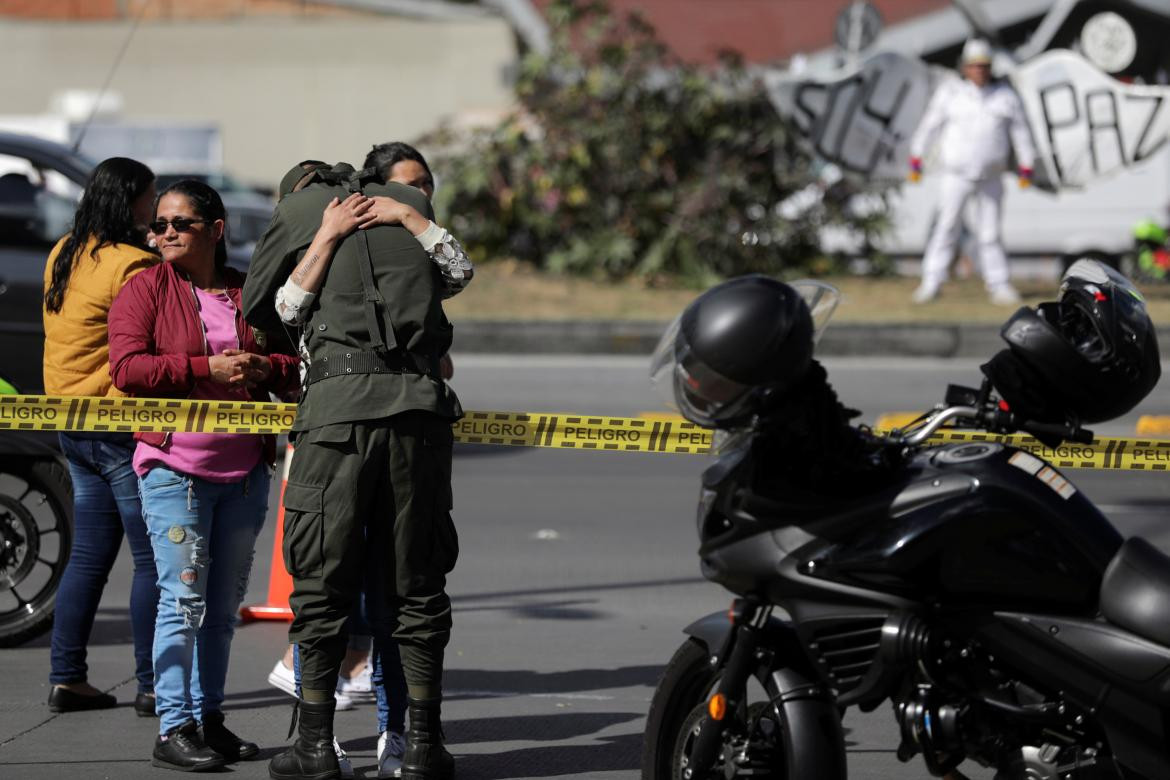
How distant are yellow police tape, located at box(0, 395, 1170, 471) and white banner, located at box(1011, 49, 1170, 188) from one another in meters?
11.4

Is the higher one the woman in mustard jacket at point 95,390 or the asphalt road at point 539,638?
the woman in mustard jacket at point 95,390

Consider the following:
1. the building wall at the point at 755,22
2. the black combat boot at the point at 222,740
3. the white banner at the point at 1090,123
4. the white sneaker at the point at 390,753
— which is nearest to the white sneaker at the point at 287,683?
the black combat boot at the point at 222,740

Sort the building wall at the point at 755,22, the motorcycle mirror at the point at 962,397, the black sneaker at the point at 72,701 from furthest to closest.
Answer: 1. the building wall at the point at 755,22
2. the black sneaker at the point at 72,701
3. the motorcycle mirror at the point at 962,397

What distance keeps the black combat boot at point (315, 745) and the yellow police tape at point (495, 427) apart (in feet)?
2.90

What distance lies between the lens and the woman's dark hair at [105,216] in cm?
551

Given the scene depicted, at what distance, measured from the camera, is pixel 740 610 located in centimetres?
376

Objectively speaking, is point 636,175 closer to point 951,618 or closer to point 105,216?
point 105,216

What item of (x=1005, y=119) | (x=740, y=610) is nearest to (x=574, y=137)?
(x=1005, y=119)

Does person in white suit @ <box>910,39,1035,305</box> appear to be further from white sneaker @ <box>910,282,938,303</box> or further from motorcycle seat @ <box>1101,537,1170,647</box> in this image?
motorcycle seat @ <box>1101,537,1170,647</box>

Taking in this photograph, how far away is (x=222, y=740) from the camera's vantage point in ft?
16.9

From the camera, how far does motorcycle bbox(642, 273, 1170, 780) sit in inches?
142

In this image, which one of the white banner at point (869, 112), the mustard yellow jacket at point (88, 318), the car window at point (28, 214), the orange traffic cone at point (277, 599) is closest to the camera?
the mustard yellow jacket at point (88, 318)

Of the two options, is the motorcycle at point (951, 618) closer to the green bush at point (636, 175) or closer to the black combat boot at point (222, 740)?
the black combat boot at point (222, 740)

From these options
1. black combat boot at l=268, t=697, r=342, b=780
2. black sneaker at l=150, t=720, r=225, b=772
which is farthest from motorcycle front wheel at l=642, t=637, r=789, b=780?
black sneaker at l=150, t=720, r=225, b=772
